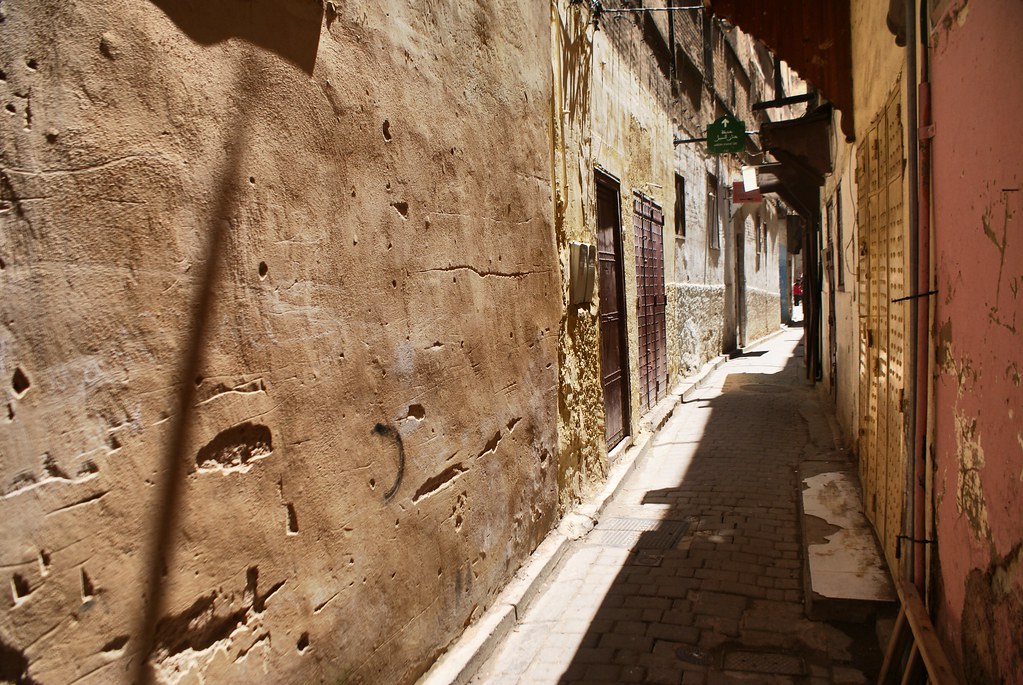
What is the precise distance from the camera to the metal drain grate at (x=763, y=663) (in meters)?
3.45

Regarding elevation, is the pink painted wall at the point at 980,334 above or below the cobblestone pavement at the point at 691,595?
above

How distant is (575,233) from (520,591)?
2540 mm

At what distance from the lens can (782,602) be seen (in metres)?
4.14

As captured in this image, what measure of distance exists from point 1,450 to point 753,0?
→ 5792 millimetres

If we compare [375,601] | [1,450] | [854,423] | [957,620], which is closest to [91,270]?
[1,450]

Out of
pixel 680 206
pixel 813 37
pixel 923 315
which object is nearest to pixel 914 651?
pixel 923 315

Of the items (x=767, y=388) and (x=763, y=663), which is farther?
(x=767, y=388)

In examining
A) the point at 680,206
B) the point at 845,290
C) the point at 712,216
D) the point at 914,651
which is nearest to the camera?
the point at 914,651

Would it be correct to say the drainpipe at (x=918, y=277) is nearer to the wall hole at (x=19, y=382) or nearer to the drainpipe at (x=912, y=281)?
the drainpipe at (x=912, y=281)

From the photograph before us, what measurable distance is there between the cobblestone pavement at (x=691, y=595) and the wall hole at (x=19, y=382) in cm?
242

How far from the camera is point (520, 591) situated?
13.7ft

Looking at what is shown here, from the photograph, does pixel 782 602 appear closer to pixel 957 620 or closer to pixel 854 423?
pixel 957 620

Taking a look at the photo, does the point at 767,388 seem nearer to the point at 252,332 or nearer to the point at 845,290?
the point at 845,290

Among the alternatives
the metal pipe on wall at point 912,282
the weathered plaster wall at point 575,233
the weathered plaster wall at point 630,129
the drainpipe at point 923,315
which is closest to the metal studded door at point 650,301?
the weathered plaster wall at point 630,129
